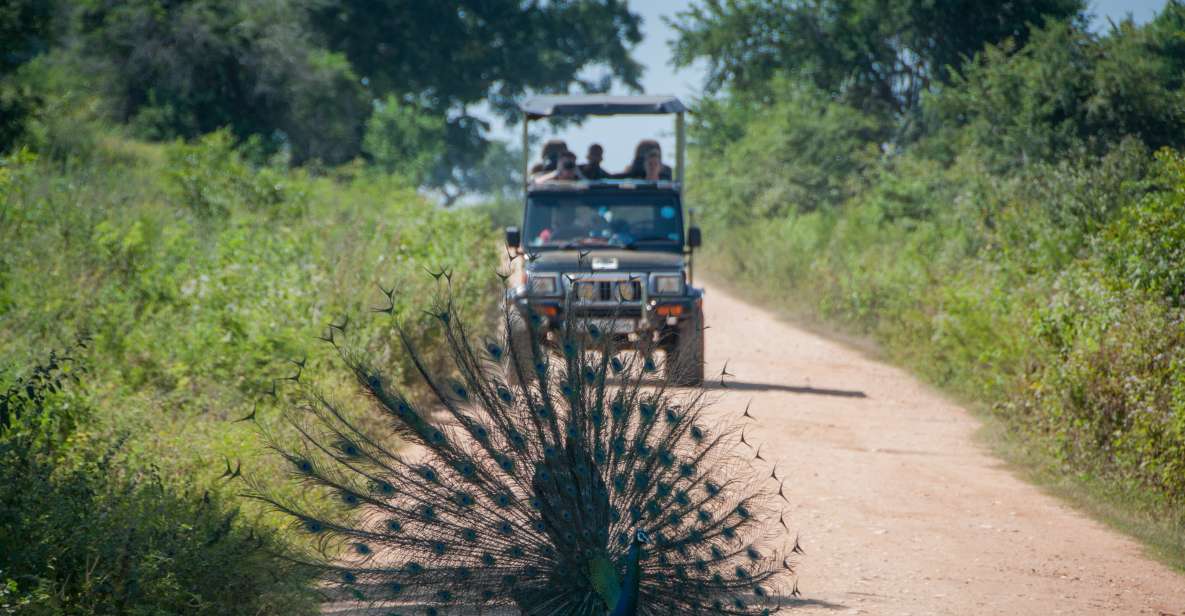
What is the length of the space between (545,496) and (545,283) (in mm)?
7235

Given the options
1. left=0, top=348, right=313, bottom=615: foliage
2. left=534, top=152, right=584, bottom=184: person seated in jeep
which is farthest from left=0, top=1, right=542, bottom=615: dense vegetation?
left=534, top=152, right=584, bottom=184: person seated in jeep

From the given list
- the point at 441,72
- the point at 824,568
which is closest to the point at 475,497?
the point at 824,568

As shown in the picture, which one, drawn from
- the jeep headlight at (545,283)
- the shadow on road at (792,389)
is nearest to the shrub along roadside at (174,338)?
the jeep headlight at (545,283)

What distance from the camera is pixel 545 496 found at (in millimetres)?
4992

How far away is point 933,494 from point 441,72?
35.0 meters

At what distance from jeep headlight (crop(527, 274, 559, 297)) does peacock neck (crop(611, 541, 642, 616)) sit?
24.5 ft

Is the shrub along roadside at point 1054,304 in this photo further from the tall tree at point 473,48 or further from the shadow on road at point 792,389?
the tall tree at point 473,48

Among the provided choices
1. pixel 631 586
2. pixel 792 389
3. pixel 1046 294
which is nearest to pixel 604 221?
pixel 792 389

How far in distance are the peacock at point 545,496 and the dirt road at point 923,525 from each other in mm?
1252

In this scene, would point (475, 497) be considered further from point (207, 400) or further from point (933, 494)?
point (933, 494)

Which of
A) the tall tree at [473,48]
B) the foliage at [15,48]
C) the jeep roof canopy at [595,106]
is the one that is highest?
the tall tree at [473,48]

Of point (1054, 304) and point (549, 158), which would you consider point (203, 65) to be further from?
point (1054, 304)

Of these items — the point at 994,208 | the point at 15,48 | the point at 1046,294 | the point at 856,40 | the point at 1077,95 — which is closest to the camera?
the point at 1046,294

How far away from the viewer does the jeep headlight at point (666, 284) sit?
40.5ft
